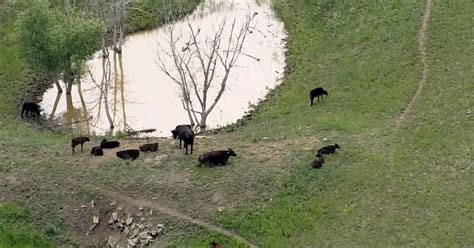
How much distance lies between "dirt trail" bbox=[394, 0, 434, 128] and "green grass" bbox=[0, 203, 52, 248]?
13.6m

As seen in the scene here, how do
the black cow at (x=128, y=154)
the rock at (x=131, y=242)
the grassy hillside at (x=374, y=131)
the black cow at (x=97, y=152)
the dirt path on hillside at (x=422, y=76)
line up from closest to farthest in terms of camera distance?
the grassy hillside at (x=374, y=131) < the rock at (x=131, y=242) < the black cow at (x=128, y=154) < the black cow at (x=97, y=152) < the dirt path on hillside at (x=422, y=76)

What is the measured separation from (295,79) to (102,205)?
15.7 metres

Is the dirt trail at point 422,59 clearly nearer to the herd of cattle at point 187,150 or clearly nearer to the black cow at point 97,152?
the herd of cattle at point 187,150

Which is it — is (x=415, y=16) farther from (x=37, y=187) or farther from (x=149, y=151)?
→ (x=37, y=187)

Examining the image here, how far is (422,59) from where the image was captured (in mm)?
37250

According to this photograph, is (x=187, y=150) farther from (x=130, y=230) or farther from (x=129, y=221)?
(x=130, y=230)

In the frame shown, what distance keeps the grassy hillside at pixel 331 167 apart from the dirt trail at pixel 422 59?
224mm

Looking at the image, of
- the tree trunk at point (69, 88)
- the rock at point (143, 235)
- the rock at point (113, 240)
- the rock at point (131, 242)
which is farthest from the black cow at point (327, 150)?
the tree trunk at point (69, 88)

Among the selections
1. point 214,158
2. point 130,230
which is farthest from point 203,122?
point 130,230

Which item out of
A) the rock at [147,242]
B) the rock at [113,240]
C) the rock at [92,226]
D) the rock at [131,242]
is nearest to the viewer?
the rock at [147,242]

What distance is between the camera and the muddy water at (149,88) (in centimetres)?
3825

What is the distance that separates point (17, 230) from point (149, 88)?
16303mm

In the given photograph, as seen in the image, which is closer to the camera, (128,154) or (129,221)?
(129,221)

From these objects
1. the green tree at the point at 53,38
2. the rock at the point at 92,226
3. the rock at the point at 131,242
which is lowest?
the rock at the point at 131,242
